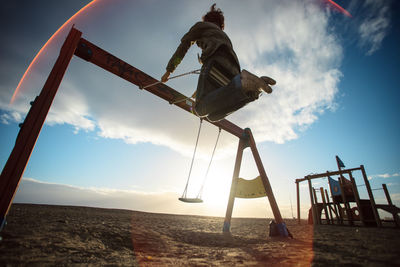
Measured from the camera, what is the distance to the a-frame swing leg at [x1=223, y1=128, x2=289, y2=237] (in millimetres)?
3501

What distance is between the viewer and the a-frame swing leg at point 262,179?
11.5ft

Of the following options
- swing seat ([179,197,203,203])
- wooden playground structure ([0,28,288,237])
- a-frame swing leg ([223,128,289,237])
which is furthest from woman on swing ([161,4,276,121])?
a-frame swing leg ([223,128,289,237])

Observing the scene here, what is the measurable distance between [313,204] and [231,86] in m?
9.94

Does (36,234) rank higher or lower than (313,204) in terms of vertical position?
lower

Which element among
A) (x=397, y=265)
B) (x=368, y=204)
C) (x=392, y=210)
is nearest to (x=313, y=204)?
(x=368, y=204)

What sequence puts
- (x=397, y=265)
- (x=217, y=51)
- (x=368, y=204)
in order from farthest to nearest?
(x=368, y=204) < (x=217, y=51) < (x=397, y=265)

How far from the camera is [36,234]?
1.61 meters

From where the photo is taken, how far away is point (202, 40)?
2.42 meters

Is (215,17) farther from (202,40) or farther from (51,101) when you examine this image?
(51,101)

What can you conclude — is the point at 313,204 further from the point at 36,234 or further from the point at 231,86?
the point at 36,234

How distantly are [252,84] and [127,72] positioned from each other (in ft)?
7.38

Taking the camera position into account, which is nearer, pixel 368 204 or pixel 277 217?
pixel 277 217

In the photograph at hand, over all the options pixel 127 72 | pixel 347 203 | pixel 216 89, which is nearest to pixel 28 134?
pixel 127 72

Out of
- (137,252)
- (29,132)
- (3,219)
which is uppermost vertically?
(29,132)
